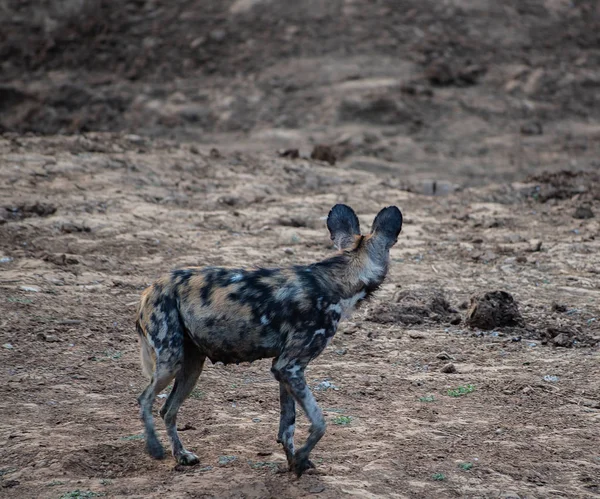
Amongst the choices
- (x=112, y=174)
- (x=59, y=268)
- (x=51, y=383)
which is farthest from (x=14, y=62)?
(x=51, y=383)

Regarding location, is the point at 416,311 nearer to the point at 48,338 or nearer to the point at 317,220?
the point at 317,220

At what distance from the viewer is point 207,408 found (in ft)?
20.6

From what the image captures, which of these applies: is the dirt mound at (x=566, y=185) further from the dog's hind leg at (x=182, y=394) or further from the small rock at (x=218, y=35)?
the small rock at (x=218, y=35)

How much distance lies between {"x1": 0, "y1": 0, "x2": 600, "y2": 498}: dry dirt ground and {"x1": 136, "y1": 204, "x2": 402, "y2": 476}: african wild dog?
406 millimetres

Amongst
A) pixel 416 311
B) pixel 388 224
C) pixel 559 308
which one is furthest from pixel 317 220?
pixel 388 224

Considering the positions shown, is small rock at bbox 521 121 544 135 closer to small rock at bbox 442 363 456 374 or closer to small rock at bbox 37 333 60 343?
small rock at bbox 442 363 456 374

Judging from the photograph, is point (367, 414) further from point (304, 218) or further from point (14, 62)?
point (14, 62)

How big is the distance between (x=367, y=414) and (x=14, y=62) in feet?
51.7

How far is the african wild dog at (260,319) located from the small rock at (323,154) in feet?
29.1

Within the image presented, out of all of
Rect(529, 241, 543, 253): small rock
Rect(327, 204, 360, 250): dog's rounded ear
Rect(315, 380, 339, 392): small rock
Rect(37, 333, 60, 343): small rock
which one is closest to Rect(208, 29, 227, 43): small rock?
Rect(529, 241, 543, 253): small rock

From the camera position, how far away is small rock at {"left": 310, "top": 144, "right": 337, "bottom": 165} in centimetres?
1421

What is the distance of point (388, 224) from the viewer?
5375 mm

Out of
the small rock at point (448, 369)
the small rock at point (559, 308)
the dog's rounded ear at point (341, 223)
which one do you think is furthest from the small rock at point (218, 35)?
the dog's rounded ear at point (341, 223)

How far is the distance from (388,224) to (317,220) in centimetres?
590
